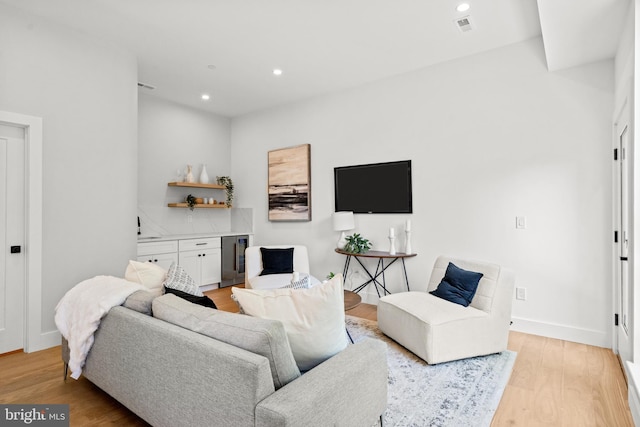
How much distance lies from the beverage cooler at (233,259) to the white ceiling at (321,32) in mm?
2419

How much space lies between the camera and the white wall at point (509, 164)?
10.3ft

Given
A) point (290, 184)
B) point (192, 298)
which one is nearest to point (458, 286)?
point (192, 298)

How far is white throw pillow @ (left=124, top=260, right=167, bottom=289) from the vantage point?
2422mm

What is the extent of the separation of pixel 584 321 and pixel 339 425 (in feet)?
9.43

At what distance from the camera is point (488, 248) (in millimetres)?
3648

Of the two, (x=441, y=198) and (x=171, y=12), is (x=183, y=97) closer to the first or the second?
(x=171, y=12)

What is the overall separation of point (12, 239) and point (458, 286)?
386 centimetres

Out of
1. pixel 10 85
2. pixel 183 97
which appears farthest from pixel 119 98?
pixel 183 97

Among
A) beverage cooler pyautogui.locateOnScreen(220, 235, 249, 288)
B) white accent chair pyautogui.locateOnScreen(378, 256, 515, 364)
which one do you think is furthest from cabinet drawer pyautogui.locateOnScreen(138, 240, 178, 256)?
white accent chair pyautogui.locateOnScreen(378, 256, 515, 364)

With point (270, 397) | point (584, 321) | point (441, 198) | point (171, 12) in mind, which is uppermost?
point (171, 12)

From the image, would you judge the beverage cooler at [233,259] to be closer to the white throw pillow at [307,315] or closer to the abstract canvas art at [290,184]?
the abstract canvas art at [290,184]

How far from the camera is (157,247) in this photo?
4.66 metres

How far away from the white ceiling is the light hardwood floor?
8.15ft

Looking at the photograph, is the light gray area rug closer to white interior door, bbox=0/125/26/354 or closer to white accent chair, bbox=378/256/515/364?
white accent chair, bbox=378/256/515/364
